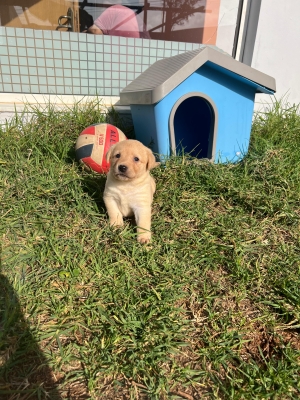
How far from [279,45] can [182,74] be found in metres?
2.61

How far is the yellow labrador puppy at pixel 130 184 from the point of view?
7.72ft

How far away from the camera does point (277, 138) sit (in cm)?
402

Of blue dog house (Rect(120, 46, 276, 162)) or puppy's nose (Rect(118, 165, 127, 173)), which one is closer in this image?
puppy's nose (Rect(118, 165, 127, 173))

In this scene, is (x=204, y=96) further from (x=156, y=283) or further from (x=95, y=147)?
(x=156, y=283)

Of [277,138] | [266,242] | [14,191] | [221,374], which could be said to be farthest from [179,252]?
[277,138]

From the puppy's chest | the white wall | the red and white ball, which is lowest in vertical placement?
the puppy's chest

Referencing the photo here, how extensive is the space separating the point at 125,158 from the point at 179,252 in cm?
85

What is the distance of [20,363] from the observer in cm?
159

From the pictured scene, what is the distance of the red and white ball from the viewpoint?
3152 mm

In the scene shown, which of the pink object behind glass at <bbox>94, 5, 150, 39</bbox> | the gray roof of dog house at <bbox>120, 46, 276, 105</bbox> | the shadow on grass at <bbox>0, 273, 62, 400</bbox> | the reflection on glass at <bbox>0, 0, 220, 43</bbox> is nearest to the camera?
the shadow on grass at <bbox>0, 273, 62, 400</bbox>

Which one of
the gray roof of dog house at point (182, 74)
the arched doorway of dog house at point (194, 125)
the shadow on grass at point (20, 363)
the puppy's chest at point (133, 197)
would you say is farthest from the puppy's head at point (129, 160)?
the arched doorway of dog house at point (194, 125)

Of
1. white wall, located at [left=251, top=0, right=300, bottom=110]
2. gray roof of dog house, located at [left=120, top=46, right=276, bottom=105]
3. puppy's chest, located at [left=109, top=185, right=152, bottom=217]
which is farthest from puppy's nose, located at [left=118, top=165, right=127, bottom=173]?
white wall, located at [left=251, top=0, right=300, bottom=110]

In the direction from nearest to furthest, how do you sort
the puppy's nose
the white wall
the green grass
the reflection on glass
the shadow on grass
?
the shadow on grass, the green grass, the puppy's nose, the reflection on glass, the white wall

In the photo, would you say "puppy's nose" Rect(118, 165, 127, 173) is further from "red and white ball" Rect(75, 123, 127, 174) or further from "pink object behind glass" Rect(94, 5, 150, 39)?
"pink object behind glass" Rect(94, 5, 150, 39)
